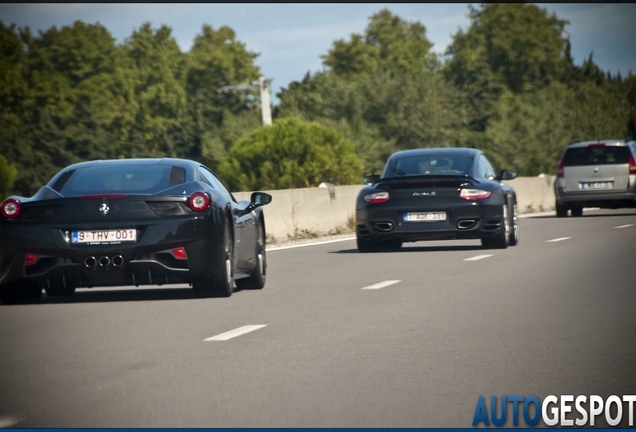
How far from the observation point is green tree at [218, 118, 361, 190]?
210 feet

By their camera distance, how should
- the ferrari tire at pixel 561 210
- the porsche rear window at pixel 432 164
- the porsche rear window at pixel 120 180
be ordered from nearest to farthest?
the porsche rear window at pixel 120 180 → the porsche rear window at pixel 432 164 → the ferrari tire at pixel 561 210

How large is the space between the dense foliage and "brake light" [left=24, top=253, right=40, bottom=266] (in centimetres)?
6408

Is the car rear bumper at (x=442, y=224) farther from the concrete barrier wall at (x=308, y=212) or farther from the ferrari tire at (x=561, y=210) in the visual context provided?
the ferrari tire at (x=561, y=210)

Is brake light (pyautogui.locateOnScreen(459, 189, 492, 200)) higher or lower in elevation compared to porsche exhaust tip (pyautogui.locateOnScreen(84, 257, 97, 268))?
lower

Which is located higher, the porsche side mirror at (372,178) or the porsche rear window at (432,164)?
the porsche rear window at (432,164)

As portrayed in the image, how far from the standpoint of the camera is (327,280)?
14.8 m

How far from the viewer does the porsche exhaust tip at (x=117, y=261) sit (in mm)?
11734

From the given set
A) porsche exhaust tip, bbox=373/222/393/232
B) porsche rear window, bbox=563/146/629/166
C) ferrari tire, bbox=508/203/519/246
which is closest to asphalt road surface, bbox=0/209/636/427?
porsche exhaust tip, bbox=373/222/393/232

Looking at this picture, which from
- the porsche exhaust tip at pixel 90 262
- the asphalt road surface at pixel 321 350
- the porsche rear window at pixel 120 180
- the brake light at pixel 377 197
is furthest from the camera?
the brake light at pixel 377 197

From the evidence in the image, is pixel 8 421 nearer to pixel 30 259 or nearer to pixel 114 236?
pixel 114 236

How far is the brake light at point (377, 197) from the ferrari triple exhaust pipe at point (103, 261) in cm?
815

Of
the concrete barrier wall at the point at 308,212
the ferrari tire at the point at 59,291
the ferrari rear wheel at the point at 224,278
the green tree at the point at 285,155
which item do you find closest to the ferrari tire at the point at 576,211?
the concrete barrier wall at the point at 308,212

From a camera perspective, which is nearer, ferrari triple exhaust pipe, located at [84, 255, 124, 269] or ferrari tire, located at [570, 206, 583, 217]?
ferrari triple exhaust pipe, located at [84, 255, 124, 269]

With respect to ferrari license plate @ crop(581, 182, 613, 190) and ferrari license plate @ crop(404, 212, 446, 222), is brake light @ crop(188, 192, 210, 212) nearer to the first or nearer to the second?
ferrari license plate @ crop(404, 212, 446, 222)
